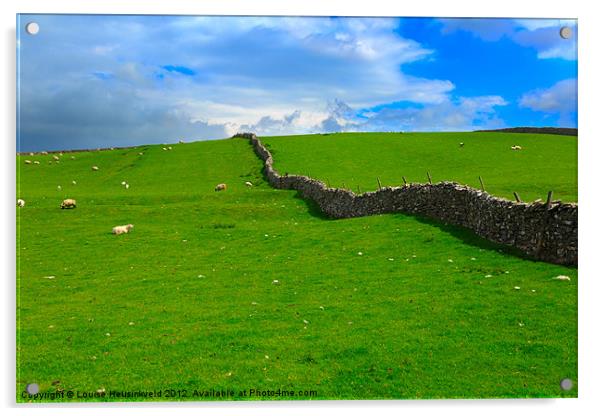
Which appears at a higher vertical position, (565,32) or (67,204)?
(565,32)

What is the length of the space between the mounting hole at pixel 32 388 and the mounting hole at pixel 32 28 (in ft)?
23.0

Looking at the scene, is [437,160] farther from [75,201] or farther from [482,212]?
[75,201]

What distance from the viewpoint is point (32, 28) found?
10641mm

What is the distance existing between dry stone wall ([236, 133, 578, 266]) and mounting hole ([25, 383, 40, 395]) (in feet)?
40.5

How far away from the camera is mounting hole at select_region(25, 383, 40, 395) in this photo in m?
9.01

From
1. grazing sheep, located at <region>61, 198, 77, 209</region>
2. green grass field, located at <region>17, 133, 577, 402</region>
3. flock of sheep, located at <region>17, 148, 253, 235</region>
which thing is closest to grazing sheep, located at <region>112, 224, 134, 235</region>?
flock of sheep, located at <region>17, 148, 253, 235</region>

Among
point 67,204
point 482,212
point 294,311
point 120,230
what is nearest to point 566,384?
point 294,311

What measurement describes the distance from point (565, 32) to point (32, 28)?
1139 cm

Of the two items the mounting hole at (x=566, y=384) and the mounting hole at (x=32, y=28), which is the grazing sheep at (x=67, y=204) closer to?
the mounting hole at (x=32, y=28)

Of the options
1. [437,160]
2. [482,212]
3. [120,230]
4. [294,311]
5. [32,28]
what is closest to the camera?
[32,28]

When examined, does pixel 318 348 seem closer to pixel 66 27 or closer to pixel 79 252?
pixel 66 27

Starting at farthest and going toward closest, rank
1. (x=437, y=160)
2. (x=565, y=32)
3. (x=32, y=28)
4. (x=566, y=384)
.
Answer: (x=437, y=160), (x=565, y=32), (x=32, y=28), (x=566, y=384)
